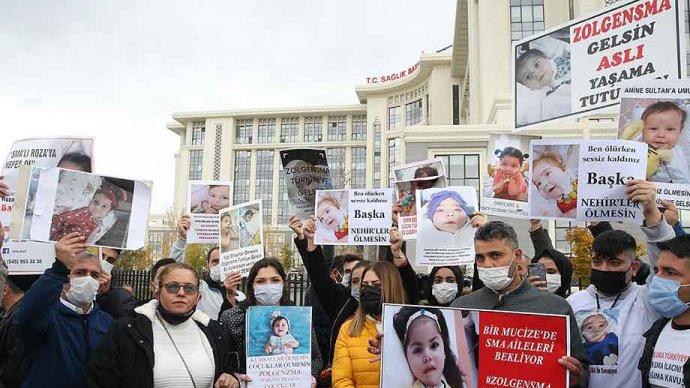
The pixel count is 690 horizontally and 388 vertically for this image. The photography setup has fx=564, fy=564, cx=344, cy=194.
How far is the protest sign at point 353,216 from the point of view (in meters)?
6.10

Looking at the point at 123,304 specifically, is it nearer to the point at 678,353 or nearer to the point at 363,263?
the point at 363,263

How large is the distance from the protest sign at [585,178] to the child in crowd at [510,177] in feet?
4.03

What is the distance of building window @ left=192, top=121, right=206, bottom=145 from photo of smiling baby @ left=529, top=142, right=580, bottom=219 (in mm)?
102089

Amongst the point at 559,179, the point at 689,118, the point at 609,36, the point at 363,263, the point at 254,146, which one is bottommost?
the point at 363,263

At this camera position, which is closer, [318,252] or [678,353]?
[678,353]

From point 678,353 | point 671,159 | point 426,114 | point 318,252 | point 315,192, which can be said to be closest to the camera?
point 678,353

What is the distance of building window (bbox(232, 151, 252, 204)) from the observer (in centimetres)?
9969

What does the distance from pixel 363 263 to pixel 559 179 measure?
69.9 inches

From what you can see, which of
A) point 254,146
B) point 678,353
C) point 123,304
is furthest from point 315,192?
point 254,146

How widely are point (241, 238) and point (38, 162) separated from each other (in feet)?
7.13

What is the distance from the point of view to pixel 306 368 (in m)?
3.92

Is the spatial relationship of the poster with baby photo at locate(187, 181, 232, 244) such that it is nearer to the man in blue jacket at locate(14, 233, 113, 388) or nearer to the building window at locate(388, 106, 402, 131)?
the man in blue jacket at locate(14, 233, 113, 388)

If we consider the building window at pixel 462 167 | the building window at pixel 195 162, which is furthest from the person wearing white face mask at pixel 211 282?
the building window at pixel 195 162

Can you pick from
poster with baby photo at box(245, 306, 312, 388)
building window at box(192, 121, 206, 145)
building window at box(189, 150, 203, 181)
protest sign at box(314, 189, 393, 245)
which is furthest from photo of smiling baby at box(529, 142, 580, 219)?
building window at box(192, 121, 206, 145)
